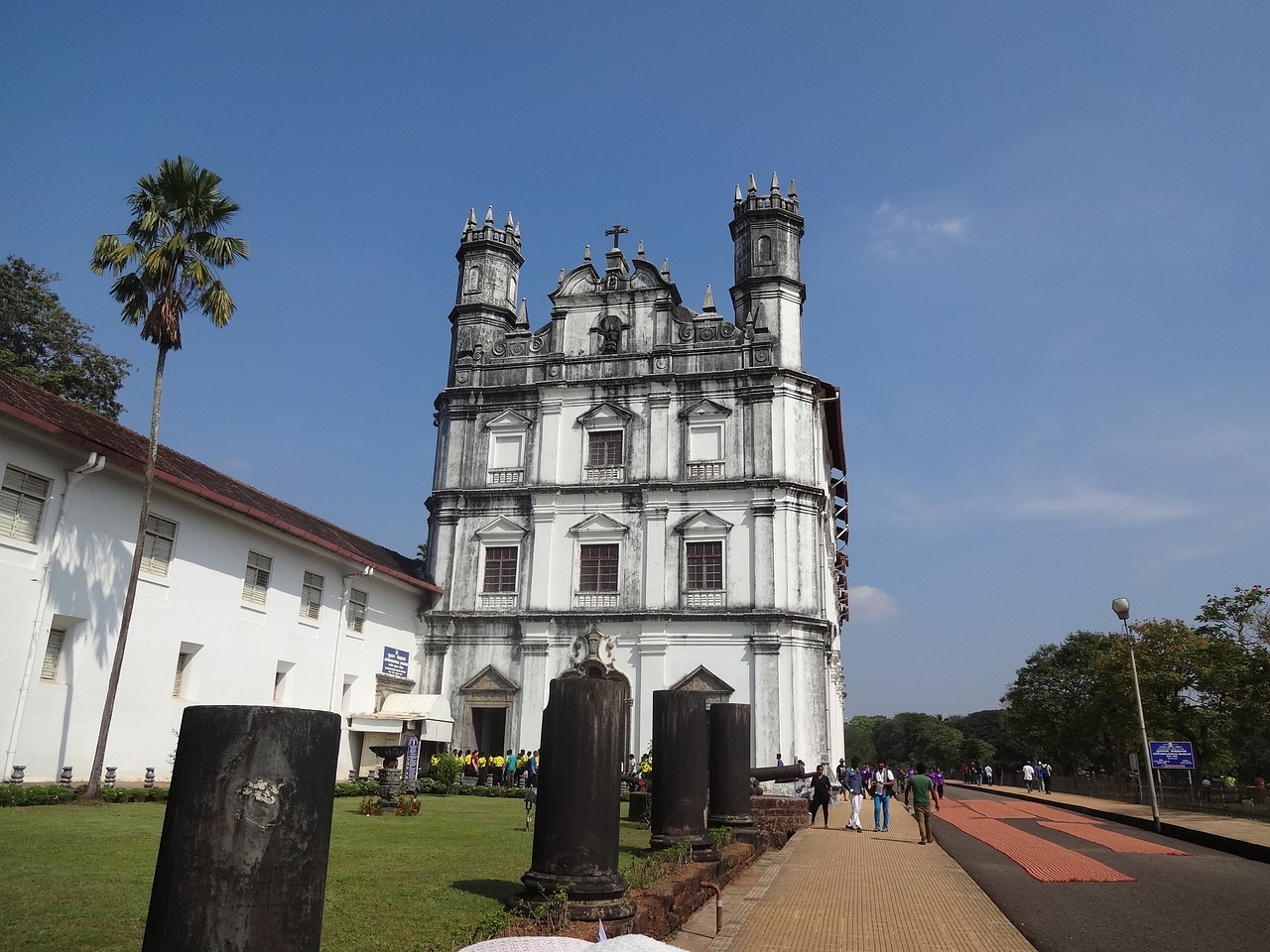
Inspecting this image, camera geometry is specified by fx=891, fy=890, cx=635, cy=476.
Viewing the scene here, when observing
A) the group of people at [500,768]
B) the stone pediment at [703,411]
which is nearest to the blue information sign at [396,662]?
the group of people at [500,768]

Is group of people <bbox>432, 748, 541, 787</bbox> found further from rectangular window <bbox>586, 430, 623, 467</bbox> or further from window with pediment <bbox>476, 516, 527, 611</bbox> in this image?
rectangular window <bbox>586, 430, 623, 467</bbox>

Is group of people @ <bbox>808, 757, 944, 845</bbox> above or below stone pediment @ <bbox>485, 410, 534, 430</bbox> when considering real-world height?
below

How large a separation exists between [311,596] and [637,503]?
978 centimetres

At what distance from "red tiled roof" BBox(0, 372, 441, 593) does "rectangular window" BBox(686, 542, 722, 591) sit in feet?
26.4

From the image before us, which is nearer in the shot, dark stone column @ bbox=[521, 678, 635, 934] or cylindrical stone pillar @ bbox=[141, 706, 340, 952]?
cylindrical stone pillar @ bbox=[141, 706, 340, 952]

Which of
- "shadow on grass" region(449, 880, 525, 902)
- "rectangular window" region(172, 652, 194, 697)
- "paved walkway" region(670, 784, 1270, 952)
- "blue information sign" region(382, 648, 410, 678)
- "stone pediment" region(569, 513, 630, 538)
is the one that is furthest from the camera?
"stone pediment" region(569, 513, 630, 538)

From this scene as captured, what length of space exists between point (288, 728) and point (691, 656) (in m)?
22.7

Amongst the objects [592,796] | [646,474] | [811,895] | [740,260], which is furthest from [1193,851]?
[740,260]

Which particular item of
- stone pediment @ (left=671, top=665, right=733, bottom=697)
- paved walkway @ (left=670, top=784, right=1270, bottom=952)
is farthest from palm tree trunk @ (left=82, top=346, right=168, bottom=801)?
stone pediment @ (left=671, top=665, right=733, bottom=697)

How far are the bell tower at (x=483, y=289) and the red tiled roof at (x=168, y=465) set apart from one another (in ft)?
24.3

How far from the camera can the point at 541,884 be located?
6652 millimetres

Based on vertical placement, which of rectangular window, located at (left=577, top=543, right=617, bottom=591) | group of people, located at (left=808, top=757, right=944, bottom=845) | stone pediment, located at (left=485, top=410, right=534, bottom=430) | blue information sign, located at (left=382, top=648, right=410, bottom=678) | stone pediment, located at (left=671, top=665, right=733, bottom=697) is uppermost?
stone pediment, located at (left=485, top=410, right=534, bottom=430)

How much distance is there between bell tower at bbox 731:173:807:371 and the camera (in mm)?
28312

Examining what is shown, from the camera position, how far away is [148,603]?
57.2 ft
